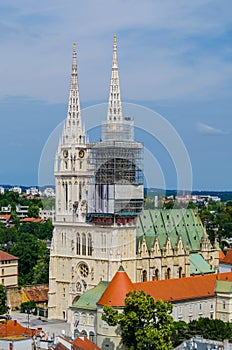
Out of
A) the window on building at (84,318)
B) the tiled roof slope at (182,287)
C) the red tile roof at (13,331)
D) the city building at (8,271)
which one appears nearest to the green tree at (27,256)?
the city building at (8,271)

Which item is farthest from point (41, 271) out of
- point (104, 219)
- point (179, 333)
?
point (179, 333)

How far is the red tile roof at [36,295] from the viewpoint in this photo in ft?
287

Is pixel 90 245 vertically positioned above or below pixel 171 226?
below

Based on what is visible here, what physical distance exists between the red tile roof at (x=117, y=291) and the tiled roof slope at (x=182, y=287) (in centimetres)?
317

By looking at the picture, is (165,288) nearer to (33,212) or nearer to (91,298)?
(91,298)

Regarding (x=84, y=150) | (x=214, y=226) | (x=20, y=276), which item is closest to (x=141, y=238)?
(x=84, y=150)

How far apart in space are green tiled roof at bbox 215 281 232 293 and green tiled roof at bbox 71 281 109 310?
9.85 m

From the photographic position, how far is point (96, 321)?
6831cm

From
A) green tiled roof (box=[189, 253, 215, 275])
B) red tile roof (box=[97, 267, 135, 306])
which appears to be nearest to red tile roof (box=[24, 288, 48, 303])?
green tiled roof (box=[189, 253, 215, 275])

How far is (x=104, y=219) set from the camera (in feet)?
258

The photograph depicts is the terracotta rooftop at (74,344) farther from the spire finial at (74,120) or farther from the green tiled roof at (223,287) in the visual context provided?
the spire finial at (74,120)

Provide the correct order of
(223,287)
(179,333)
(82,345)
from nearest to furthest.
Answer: (82,345) < (179,333) < (223,287)

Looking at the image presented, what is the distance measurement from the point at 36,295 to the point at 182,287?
59.6ft

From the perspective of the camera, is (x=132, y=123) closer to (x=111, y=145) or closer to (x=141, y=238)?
(x=111, y=145)
